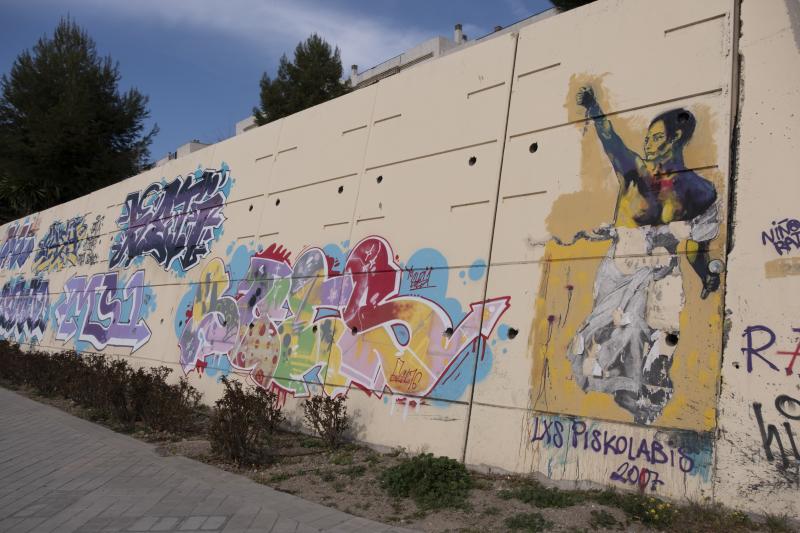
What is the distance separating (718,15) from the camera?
559 cm

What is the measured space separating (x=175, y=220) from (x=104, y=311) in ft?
11.2

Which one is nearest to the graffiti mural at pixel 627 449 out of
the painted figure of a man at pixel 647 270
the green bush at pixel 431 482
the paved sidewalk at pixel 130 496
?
the painted figure of a man at pixel 647 270

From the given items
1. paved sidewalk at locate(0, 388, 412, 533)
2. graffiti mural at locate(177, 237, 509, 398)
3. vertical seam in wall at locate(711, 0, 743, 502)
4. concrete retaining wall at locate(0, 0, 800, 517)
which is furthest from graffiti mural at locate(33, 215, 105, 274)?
vertical seam in wall at locate(711, 0, 743, 502)

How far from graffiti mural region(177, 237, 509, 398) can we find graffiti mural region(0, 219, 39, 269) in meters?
12.1

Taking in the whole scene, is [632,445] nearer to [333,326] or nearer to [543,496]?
[543,496]

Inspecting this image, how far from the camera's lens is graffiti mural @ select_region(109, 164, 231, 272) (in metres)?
12.0

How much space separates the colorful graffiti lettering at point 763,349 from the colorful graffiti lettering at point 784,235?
0.60 metres

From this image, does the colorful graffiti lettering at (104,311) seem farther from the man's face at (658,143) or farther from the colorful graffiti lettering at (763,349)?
the colorful graffiti lettering at (763,349)

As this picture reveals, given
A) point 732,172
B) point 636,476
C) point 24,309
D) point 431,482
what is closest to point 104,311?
point 24,309

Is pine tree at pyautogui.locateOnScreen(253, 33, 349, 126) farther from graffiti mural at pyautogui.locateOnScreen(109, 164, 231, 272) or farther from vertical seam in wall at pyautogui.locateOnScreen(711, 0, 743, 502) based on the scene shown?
vertical seam in wall at pyautogui.locateOnScreen(711, 0, 743, 502)

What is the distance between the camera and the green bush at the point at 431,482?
5238mm

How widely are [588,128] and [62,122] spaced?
25.6 metres

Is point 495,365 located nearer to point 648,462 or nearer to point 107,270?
point 648,462

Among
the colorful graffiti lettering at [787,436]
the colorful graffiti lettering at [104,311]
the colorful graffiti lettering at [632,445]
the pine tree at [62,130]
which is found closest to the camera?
the colorful graffiti lettering at [787,436]
